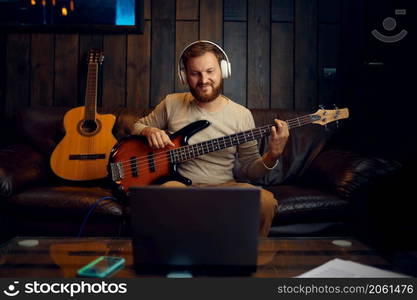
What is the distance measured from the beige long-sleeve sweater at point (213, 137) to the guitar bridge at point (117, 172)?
230mm

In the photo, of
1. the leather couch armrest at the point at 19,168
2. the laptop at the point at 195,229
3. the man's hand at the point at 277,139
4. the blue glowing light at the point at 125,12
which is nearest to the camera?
the laptop at the point at 195,229

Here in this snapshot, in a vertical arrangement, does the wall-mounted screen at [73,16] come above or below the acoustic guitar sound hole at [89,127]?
above

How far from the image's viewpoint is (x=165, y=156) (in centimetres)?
179

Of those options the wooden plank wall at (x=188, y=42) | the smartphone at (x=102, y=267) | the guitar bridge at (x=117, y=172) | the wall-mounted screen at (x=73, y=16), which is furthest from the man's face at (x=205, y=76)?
the smartphone at (x=102, y=267)

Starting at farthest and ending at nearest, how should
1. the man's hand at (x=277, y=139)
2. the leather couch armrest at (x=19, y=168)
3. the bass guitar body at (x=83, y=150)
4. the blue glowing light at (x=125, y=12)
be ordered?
the blue glowing light at (x=125, y=12)
the bass guitar body at (x=83, y=150)
the leather couch armrest at (x=19, y=168)
the man's hand at (x=277, y=139)

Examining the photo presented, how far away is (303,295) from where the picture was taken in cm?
80

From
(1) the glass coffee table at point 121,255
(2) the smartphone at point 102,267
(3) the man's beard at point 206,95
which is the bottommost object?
(1) the glass coffee table at point 121,255

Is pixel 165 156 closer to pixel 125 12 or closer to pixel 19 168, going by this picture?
pixel 19 168

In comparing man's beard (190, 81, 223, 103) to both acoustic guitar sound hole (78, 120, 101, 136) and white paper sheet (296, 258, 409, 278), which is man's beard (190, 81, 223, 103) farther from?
white paper sheet (296, 258, 409, 278)

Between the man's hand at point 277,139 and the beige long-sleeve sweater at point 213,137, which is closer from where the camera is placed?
the man's hand at point 277,139

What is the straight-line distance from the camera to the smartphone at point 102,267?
86 centimetres

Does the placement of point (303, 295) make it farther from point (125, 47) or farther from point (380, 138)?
point (125, 47)

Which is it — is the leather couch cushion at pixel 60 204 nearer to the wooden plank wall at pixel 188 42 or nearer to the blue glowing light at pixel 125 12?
the wooden plank wall at pixel 188 42

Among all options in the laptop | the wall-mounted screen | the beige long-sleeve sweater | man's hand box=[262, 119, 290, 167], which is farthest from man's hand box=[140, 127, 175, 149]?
the wall-mounted screen
